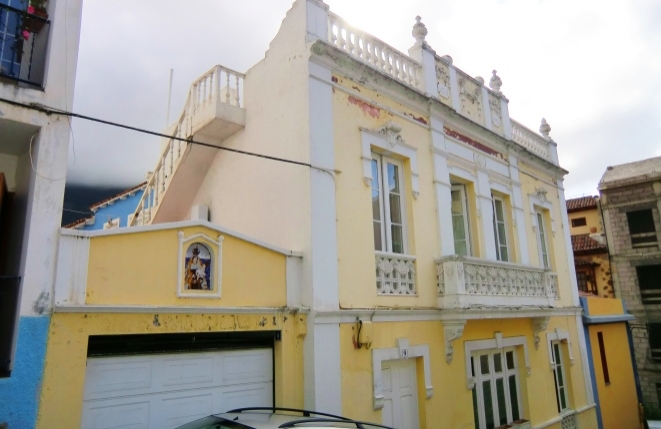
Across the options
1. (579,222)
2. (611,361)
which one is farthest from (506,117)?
(579,222)

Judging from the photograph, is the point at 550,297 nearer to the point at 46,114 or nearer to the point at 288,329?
the point at 288,329

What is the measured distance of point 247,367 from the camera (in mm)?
6906

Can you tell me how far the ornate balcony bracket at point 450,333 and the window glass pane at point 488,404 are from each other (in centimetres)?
166

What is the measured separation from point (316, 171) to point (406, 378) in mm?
3964

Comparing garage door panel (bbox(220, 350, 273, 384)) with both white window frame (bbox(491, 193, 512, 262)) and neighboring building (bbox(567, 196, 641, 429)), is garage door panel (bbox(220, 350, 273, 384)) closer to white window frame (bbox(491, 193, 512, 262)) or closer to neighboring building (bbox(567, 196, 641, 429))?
white window frame (bbox(491, 193, 512, 262))

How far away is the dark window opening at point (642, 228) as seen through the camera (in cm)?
2692

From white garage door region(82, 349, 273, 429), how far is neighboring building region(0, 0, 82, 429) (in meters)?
0.73

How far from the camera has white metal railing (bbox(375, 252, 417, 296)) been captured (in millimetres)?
8555

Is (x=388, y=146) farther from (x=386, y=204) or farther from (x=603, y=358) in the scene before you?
(x=603, y=358)

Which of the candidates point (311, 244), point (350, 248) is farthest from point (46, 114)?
point (350, 248)

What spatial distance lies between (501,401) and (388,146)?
6157 mm

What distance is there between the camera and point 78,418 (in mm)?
5203

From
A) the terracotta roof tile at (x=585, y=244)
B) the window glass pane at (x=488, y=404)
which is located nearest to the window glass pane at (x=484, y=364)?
the window glass pane at (x=488, y=404)

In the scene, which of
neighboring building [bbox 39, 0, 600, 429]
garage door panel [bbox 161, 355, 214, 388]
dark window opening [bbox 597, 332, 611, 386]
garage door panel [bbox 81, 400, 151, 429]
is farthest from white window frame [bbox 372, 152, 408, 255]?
dark window opening [bbox 597, 332, 611, 386]
